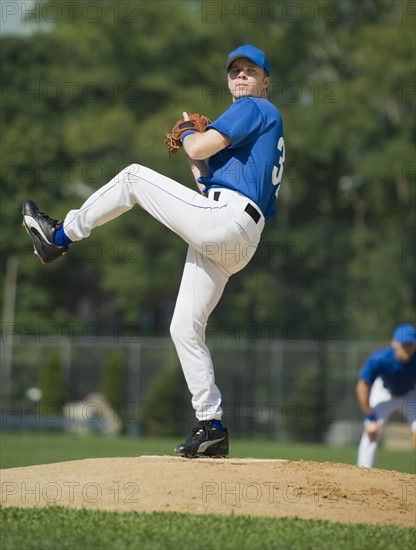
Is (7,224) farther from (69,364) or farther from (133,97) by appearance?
(133,97)

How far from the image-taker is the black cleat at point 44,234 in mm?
6309

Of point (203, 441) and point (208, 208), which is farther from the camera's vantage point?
point (203, 441)

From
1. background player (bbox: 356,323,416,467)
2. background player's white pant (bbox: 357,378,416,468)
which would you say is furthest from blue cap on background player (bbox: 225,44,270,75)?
background player's white pant (bbox: 357,378,416,468)

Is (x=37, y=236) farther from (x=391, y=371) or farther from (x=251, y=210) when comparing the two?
(x=391, y=371)

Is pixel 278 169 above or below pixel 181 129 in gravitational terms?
below

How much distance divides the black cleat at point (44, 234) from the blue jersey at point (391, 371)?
590cm

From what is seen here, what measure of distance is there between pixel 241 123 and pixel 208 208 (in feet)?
1.80

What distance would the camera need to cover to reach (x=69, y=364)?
1067 inches

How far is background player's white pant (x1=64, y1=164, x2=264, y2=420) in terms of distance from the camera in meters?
6.17

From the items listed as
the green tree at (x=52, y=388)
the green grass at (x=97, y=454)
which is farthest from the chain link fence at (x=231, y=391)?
the green grass at (x=97, y=454)

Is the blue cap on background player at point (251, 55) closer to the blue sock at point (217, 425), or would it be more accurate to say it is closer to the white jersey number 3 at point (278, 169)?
the white jersey number 3 at point (278, 169)

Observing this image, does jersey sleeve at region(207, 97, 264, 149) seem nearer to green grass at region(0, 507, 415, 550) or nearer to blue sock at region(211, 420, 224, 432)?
blue sock at region(211, 420, 224, 432)

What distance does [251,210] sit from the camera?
6.27m

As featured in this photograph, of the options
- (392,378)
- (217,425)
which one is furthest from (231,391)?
(217,425)
